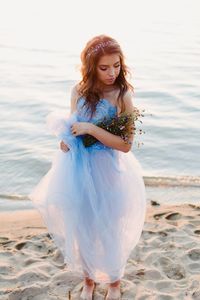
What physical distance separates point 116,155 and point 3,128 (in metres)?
5.73

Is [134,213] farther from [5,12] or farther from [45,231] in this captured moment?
[5,12]

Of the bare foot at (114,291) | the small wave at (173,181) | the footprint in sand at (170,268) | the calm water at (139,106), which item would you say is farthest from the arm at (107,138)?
the small wave at (173,181)

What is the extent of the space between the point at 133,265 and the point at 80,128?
1754 millimetres

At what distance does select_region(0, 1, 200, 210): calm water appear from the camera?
7.60 meters

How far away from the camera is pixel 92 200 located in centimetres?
388

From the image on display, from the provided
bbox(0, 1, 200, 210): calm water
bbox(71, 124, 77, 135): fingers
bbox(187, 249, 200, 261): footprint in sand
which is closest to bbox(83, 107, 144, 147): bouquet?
bbox(71, 124, 77, 135): fingers

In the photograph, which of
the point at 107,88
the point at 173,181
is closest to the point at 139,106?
the point at 173,181

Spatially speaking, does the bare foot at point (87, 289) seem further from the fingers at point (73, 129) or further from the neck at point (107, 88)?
the neck at point (107, 88)

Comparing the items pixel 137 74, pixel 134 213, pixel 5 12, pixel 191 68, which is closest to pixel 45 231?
pixel 134 213

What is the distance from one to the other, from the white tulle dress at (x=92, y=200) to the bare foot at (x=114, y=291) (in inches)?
7.5

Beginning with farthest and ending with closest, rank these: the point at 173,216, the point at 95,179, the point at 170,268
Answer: the point at 173,216, the point at 170,268, the point at 95,179

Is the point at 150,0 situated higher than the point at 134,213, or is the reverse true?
the point at 150,0

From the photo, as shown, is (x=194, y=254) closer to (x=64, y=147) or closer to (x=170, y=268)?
(x=170, y=268)

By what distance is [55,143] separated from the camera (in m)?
8.82
